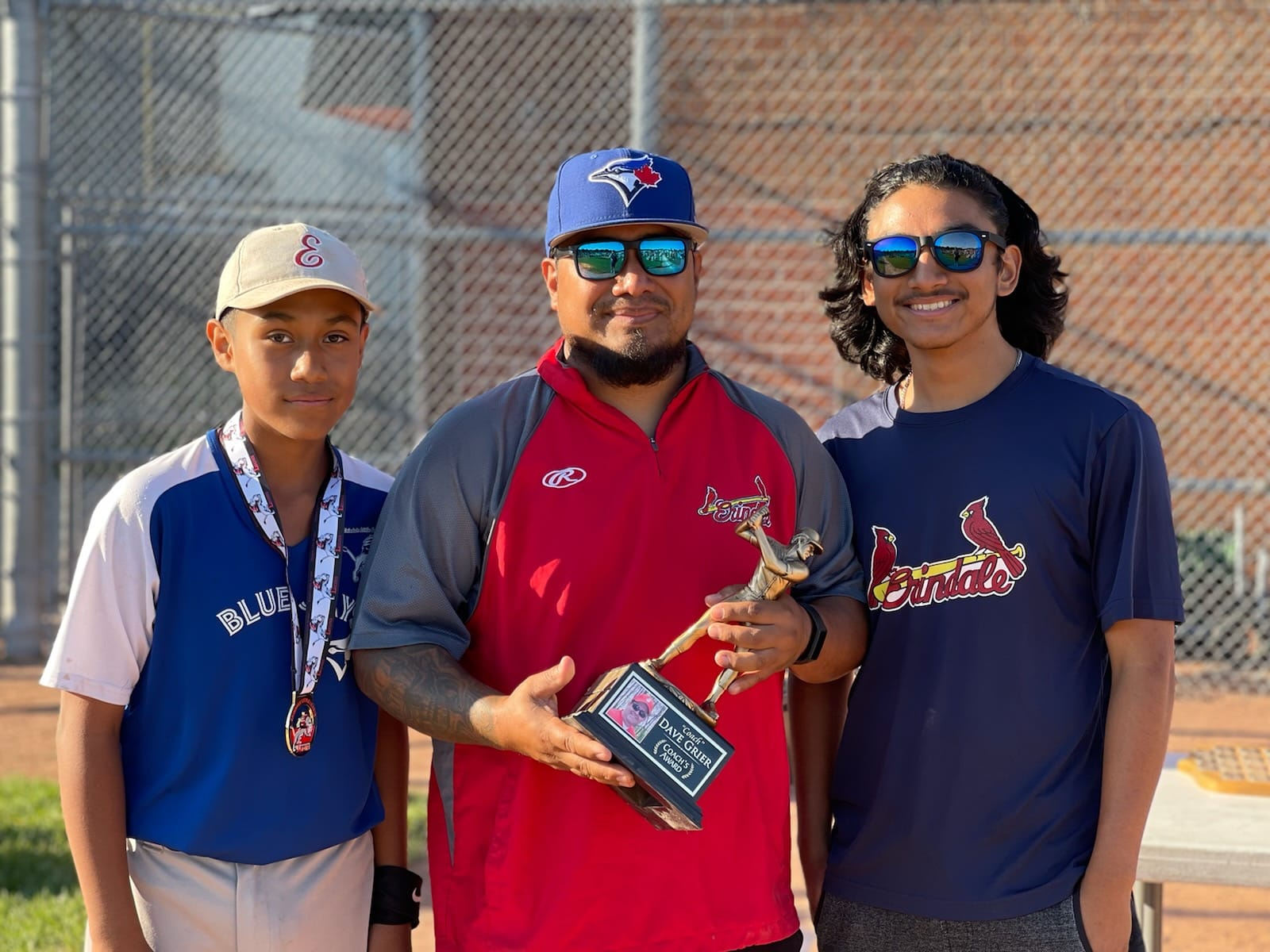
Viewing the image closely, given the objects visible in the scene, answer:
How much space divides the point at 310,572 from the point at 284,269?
1.90 feet

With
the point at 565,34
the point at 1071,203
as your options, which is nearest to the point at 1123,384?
the point at 1071,203

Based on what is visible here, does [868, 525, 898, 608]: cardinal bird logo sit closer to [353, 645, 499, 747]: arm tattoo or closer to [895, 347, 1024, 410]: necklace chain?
[895, 347, 1024, 410]: necklace chain

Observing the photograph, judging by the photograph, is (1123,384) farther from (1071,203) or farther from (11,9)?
(11,9)

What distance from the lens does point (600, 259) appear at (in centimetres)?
257

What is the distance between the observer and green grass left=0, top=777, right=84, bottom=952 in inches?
171

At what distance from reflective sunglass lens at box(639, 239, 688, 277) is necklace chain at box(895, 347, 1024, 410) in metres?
0.57

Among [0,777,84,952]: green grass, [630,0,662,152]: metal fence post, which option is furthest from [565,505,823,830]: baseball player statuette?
[630,0,662,152]: metal fence post

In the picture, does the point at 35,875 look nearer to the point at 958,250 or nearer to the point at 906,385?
the point at 906,385

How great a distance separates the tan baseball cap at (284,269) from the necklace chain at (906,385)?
1115 mm

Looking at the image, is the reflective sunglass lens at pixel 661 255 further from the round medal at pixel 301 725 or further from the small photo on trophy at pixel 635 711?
the round medal at pixel 301 725

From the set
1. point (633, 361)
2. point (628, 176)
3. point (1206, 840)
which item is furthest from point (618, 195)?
point (1206, 840)

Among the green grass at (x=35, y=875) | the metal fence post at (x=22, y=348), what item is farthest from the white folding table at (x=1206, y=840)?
the metal fence post at (x=22, y=348)

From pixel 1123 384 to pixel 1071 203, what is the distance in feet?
4.46

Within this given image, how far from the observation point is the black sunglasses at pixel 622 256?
2.57m
